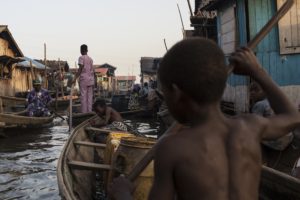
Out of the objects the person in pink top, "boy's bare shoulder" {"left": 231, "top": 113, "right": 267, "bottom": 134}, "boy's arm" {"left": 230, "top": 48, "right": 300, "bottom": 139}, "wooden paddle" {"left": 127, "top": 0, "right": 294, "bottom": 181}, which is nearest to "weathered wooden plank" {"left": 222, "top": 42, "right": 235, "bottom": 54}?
the person in pink top

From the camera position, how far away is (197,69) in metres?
1.46

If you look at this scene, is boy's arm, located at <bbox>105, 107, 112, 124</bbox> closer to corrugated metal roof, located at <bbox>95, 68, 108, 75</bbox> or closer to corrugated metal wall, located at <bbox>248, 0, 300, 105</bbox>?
corrugated metal wall, located at <bbox>248, 0, 300, 105</bbox>

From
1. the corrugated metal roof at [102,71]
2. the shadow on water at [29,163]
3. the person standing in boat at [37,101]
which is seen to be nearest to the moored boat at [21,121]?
the shadow on water at [29,163]

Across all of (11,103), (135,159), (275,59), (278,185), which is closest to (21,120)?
(11,103)

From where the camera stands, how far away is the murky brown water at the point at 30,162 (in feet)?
22.4

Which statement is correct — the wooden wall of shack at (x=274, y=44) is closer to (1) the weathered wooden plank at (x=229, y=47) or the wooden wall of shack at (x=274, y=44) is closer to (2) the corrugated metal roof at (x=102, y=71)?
(1) the weathered wooden plank at (x=229, y=47)

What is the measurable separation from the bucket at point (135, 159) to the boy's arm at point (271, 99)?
6.75 feet

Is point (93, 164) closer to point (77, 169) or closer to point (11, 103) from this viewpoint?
point (77, 169)

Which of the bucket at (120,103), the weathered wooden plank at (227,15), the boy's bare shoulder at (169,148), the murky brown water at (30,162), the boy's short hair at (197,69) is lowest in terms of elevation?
the murky brown water at (30,162)

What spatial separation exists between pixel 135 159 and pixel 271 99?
7.31 feet

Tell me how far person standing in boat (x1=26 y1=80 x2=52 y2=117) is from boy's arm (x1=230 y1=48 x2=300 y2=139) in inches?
487

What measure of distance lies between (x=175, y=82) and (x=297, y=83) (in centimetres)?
728

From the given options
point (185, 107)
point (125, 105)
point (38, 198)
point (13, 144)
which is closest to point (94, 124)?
point (38, 198)

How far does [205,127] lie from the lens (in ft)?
5.11
